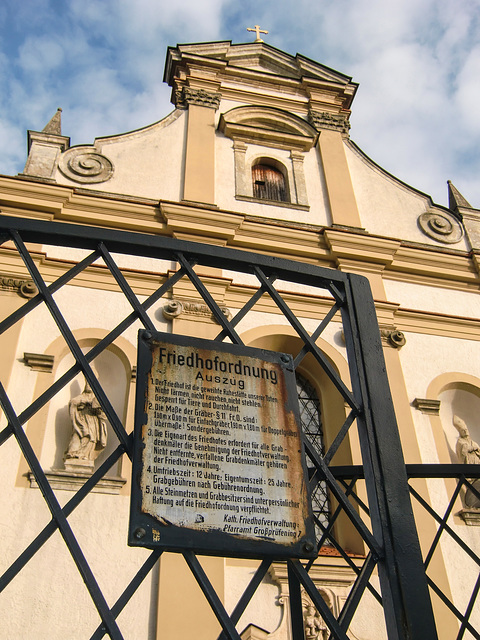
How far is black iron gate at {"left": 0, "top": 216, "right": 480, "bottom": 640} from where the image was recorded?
227 centimetres

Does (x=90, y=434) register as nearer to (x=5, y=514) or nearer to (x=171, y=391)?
(x=5, y=514)

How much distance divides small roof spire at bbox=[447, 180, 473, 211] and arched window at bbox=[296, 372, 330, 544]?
499 centimetres

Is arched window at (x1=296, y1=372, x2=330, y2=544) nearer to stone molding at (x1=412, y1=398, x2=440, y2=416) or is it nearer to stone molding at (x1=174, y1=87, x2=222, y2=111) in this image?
stone molding at (x1=412, y1=398, x2=440, y2=416)

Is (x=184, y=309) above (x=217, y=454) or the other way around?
above

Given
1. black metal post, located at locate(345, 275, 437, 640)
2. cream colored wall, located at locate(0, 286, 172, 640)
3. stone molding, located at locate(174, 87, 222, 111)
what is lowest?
black metal post, located at locate(345, 275, 437, 640)

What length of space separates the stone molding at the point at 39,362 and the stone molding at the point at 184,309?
5.24 feet

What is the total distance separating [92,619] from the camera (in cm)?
604

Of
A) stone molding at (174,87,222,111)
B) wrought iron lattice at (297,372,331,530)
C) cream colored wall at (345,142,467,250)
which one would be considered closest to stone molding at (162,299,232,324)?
wrought iron lattice at (297,372,331,530)

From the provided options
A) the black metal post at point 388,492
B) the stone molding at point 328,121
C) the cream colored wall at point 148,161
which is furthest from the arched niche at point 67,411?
the stone molding at point 328,121

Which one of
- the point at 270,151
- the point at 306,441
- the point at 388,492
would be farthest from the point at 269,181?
the point at 388,492

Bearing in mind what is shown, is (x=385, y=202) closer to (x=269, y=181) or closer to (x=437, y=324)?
(x=269, y=181)

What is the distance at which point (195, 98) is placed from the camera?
1180 centimetres

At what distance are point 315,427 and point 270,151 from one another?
5466 millimetres

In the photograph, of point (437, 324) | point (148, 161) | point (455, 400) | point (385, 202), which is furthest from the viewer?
point (385, 202)
